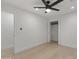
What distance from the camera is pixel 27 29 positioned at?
13.6 feet

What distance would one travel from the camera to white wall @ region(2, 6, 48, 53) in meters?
3.46

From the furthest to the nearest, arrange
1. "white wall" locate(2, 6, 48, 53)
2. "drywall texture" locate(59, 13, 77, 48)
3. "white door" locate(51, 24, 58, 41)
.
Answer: "white door" locate(51, 24, 58, 41) < "drywall texture" locate(59, 13, 77, 48) < "white wall" locate(2, 6, 48, 53)

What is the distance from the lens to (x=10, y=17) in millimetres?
3166

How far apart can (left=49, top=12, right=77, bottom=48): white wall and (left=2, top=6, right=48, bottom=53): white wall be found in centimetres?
159

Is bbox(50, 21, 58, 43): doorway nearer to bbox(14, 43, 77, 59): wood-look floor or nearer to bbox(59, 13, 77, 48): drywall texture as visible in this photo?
bbox(59, 13, 77, 48): drywall texture

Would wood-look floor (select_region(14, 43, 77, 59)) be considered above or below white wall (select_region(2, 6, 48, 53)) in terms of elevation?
below

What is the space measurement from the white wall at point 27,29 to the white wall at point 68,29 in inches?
62.6

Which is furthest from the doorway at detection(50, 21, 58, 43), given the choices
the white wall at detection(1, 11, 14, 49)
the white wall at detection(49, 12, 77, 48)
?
the white wall at detection(1, 11, 14, 49)

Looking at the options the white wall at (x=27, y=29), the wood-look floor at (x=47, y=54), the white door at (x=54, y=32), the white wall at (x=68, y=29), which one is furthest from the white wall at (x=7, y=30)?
the white door at (x=54, y=32)

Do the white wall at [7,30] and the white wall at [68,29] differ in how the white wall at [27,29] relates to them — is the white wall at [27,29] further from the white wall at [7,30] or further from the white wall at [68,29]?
the white wall at [68,29]

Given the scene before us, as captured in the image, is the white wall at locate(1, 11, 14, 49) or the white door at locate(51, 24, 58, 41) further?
the white door at locate(51, 24, 58, 41)

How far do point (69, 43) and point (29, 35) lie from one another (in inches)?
112

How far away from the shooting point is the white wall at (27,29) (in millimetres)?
3463

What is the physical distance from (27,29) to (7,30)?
134 cm
